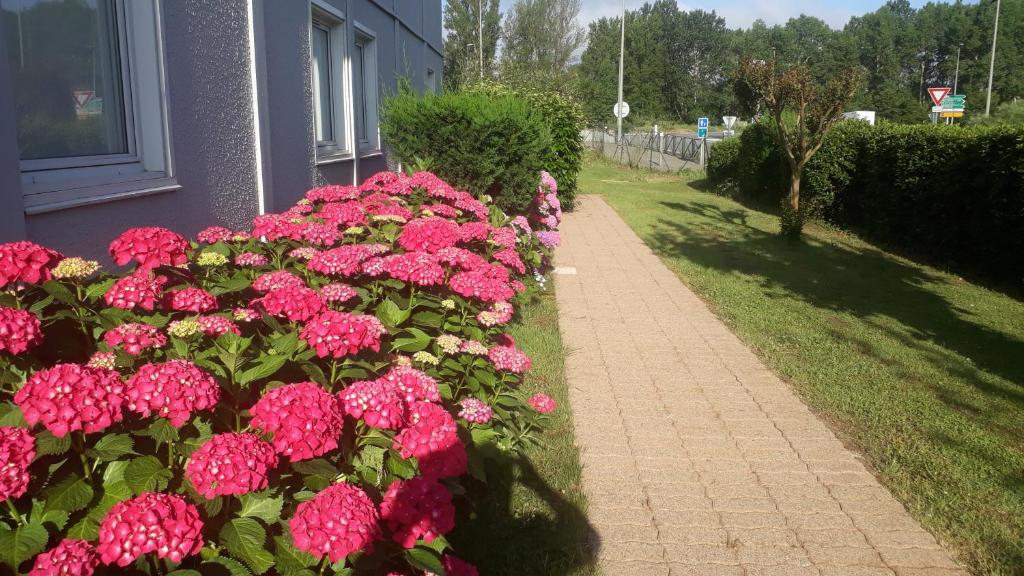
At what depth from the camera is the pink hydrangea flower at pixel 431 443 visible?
2162 millimetres

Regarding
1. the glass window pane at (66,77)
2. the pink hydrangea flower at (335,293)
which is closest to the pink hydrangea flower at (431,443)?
the pink hydrangea flower at (335,293)

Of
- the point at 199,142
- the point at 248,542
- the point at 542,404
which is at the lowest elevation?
the point at 542,404

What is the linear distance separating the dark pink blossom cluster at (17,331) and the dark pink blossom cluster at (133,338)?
188 millimetres

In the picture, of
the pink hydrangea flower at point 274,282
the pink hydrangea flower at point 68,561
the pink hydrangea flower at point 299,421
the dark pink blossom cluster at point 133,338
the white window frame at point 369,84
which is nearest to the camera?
the pink hydrangea flower at point 68,561

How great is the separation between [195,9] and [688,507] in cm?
393

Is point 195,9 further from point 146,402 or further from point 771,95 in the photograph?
point 771,95

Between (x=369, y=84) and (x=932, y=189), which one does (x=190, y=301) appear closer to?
(x=369, y=84)

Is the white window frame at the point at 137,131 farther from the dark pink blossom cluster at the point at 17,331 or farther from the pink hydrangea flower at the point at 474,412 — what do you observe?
the pink hydrangea flower at the point at 474,412

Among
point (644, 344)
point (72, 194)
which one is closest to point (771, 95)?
point (644, 344)

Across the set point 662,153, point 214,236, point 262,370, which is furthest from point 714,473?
point 662,153

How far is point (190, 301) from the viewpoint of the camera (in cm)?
244

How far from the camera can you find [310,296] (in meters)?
2.60

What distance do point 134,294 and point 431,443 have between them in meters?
1.03

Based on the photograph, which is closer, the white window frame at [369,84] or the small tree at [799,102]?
the white window frame at [369,84]
